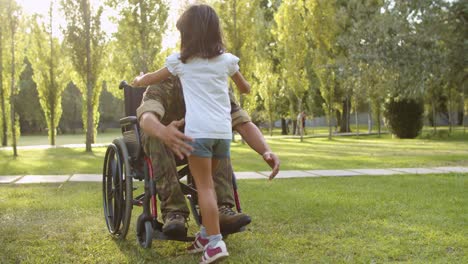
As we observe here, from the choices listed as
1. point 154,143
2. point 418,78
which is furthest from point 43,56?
point 154,143

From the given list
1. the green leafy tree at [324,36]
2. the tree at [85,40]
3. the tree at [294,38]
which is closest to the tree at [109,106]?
the tree at [294,38]

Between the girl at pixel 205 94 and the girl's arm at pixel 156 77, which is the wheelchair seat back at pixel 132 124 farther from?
the girl at pixel 205 94

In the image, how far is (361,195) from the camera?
6.04 meters

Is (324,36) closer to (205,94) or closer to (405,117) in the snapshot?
(405,117)

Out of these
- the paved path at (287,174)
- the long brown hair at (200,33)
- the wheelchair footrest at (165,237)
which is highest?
the long brown hair at (200,33)

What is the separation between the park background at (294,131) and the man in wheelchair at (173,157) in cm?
25

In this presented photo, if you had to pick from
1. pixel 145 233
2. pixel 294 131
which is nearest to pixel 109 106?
pixel 294 131

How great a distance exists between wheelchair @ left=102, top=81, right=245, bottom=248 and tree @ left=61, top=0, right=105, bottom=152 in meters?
12.6

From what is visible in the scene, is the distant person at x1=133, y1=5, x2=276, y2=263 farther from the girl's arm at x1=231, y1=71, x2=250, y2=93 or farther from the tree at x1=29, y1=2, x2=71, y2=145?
the tree at x1=29, y1=2, x2=71, y2=145

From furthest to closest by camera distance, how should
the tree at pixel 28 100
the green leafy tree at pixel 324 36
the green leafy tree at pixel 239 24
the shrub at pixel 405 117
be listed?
the tree at pixel 28 100, the shrub at pixel 405 117, the green leafy tree at pixel 324 36, the green leafy tree at pixel 239 24

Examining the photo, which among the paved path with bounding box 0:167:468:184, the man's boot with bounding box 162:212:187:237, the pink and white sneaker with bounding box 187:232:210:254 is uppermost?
the man's boot with bounding box 162:212:187:237

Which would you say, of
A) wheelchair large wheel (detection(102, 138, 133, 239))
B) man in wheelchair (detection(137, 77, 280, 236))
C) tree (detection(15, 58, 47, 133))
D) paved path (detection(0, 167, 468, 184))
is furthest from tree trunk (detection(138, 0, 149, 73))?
tree (detection(15, 58, 47, 133))

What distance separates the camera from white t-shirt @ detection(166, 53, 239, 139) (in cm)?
301

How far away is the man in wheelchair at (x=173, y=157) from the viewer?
3.30 metres
